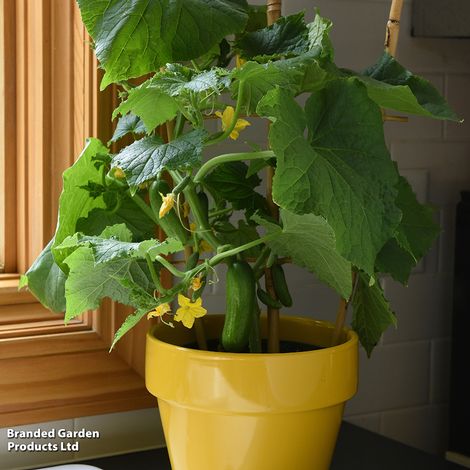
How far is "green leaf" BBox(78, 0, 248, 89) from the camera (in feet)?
3.09

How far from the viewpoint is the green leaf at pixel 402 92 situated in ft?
3.07

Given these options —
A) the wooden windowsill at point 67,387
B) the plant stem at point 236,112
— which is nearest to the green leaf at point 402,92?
the plant stem at point 236,112

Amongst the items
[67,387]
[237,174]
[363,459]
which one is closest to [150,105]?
[237,174]

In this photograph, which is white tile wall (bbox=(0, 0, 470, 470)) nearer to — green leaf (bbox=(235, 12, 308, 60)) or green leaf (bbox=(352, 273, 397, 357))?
green leaf (bbox=(352, 273, 397, 357))

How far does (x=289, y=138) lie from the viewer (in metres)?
0.86

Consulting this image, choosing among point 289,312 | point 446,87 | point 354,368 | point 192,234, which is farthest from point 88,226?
point 446,87

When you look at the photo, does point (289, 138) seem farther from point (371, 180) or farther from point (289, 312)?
point (289, 312)

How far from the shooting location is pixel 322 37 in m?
0.96

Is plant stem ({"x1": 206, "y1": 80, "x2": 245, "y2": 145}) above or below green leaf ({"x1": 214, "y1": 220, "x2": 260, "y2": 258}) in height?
above

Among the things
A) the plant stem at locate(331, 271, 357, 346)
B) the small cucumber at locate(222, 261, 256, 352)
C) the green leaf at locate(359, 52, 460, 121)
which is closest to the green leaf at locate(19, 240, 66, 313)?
the small cucumber at locate(222, 261, 256, 352)

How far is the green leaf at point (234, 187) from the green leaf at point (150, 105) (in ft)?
0.42

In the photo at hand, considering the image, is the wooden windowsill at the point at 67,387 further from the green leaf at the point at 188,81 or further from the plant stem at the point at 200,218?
the green leaf at the point at 188,81

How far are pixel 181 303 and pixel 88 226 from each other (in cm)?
18

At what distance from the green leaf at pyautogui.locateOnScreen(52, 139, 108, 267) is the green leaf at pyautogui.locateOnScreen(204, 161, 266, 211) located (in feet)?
0.46
